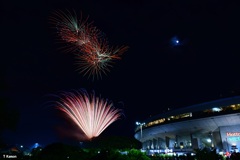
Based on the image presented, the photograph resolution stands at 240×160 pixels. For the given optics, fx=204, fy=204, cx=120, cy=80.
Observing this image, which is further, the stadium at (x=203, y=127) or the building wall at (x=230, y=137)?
the stadium at (x=203, y=127)

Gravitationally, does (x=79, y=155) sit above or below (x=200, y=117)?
below

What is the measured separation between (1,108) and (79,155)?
9.54m

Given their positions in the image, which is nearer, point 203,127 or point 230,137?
point 230,137

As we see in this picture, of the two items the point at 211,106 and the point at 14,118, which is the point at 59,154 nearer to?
the point at 14,118

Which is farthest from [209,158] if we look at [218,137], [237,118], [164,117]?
[164,117]

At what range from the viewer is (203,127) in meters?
54.2

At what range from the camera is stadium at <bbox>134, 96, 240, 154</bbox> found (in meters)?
48.1

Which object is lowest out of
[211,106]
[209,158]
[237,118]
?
[209,158]

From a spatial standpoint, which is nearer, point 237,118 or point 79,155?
point 79,155

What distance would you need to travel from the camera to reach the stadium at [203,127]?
48094 millimetres

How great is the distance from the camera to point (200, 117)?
52.4m

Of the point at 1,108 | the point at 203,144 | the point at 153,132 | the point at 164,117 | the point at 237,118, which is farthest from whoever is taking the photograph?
the point at 153,132

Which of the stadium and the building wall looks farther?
the stadium

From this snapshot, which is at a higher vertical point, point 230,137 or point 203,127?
point 203,127
